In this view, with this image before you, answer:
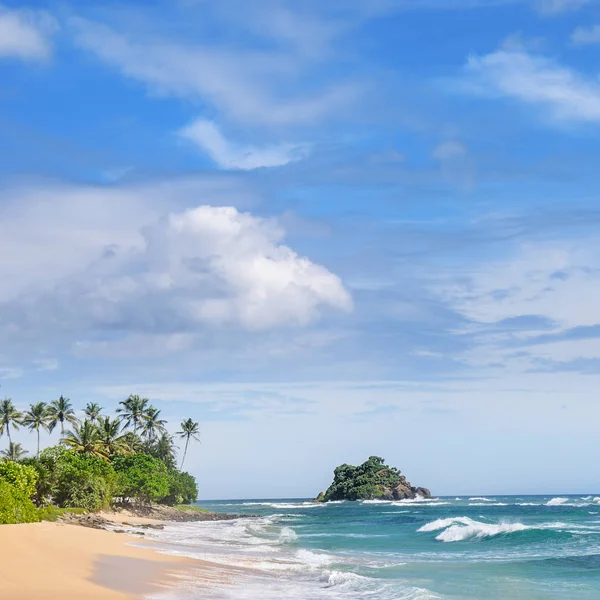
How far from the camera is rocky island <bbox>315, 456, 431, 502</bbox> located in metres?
131

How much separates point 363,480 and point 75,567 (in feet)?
388

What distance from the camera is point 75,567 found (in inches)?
819

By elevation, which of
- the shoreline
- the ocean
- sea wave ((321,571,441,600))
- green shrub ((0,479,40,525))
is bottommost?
the ocean

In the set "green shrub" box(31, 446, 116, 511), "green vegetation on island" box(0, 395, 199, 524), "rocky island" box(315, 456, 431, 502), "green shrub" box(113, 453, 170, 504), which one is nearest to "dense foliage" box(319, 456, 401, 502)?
"rocky island" box(315, 456, 431, 502)

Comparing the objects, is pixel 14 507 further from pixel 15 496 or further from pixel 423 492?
pixel 423 492

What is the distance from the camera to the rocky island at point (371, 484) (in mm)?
131000

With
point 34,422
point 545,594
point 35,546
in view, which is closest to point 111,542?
point 35,546

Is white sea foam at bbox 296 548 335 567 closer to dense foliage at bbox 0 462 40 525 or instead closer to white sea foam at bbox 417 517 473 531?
dense foliage at bbox 0 462 40 525

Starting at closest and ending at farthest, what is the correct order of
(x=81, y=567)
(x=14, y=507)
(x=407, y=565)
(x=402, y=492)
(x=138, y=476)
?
(x=81, y=567)
(x=407, y=565)
(x=14, y=507)
(x=138, y=476)
(x=402, y=492)

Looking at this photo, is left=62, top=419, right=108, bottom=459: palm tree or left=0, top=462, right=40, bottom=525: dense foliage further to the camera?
left=62, top=419, right=108, bottom=459: palm tree

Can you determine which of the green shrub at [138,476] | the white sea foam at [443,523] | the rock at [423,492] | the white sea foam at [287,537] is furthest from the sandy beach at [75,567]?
the rock at [423,492]

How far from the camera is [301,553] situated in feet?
105

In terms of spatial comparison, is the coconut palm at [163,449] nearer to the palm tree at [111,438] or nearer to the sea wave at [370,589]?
the palm tree at [111,438]

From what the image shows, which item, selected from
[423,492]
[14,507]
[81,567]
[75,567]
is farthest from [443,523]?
[423,492]
